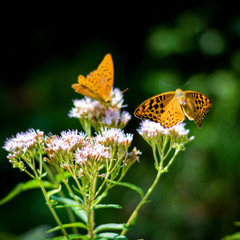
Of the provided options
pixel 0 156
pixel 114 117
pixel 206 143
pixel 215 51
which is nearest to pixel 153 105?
pixel 114 117

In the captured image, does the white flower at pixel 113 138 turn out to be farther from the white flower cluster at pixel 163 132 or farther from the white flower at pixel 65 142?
the white flower cluster at pixel 163 132

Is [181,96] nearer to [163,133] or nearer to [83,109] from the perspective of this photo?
[163,133]

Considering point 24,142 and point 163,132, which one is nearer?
point 24,142

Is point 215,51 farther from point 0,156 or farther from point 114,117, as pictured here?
point 0,156

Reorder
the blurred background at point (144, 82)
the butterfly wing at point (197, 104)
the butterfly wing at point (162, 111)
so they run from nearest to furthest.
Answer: the butterfly wing at point (162, 111) < the butterfly wing at point (197, 104) < the blurred background at point (144, 82)

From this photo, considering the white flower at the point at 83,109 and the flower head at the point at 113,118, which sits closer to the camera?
the flower head at the point at 113,118

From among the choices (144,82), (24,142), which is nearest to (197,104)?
(24,142)

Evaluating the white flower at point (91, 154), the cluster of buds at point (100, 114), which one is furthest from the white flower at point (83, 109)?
the white flower at point (91, 154)

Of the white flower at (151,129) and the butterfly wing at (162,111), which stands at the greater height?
the butterfly wing at (162,111)
